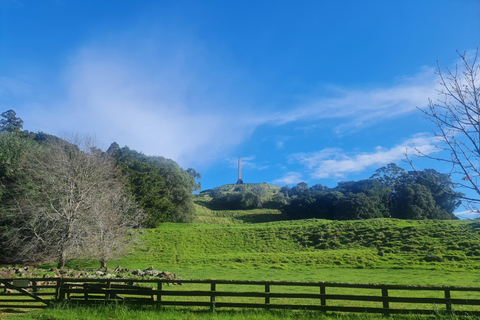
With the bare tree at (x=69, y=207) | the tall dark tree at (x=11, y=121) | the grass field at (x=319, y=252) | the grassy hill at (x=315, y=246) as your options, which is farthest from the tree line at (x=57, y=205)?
the tall dark tree at (x=11, y=121)

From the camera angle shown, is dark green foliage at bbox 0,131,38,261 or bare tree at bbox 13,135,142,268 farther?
dark green foliage at bbox 0,131,38,261

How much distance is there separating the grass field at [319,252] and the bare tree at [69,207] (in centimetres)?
681

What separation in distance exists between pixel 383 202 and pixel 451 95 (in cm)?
6800

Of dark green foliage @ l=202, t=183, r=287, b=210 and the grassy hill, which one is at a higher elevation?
dark green foliage @ l=202, t=183, r=287, b=210

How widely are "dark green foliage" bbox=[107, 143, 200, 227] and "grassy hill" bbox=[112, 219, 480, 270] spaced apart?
11.4 feet

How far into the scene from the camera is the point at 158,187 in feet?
173

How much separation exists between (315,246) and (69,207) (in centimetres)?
3167

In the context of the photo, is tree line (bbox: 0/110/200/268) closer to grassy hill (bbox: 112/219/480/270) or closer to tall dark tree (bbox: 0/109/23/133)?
grassy hill (bbox: 112/219/480/270)

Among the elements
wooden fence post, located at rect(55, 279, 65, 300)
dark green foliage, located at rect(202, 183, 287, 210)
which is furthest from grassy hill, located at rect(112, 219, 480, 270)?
dark green foliage, located at rect(202, 183, 287, 210)

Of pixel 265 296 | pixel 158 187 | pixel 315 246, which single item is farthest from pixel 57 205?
pixel 315 246

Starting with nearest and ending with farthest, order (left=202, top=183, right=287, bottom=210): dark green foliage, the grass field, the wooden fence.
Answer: the wooden fence → the grass field → (left=202, top=183, right=287, bottom=210): dark green foliage

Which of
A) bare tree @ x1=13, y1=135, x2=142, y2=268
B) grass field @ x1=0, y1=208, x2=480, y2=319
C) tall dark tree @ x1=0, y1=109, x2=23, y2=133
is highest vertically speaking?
tall dark tree @ x1=0, y1=109, x2=23, y2=133

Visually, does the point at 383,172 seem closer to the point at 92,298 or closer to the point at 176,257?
the point at 176,257

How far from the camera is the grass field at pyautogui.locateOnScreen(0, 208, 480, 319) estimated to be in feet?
85.9
